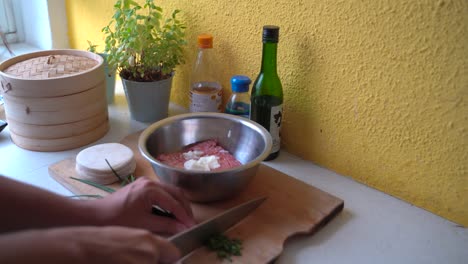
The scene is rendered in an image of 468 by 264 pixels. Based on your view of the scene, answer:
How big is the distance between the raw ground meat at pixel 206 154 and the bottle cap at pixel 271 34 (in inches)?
8.6

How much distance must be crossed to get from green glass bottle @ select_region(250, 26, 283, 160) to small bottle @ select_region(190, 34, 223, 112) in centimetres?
11

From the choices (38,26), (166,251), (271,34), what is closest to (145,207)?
(166,251)

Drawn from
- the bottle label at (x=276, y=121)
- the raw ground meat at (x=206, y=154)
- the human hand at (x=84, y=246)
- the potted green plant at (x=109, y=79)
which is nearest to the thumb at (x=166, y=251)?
the human hand at (x=84, y=246)

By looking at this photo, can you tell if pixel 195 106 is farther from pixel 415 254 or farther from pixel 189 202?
pixel 415 254

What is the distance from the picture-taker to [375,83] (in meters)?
0.71

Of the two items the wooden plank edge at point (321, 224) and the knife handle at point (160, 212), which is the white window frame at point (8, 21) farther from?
the wooden plank edge at point (321, 224)

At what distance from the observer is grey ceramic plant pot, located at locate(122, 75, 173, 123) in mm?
932

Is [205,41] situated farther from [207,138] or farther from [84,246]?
[84,246]

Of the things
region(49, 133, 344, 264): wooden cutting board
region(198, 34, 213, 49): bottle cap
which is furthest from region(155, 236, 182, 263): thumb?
region(198, 34, 213, 49): bottle cap

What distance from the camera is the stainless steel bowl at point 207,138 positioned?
65 centimetres

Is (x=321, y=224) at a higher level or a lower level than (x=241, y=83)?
lower

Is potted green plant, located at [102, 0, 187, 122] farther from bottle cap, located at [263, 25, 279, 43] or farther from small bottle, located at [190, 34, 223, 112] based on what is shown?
bottle cap, located at [263, 25, 279, 43]

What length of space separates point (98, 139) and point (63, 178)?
0.17 meters

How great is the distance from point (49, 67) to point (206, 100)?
313 millimetres
